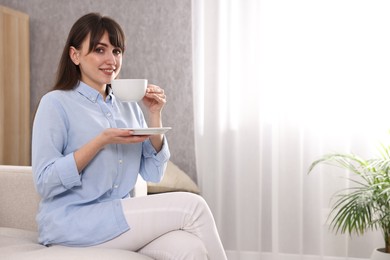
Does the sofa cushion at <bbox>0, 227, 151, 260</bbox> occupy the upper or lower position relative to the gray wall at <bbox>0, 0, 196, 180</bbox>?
lower

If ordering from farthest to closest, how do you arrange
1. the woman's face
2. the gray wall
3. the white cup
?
the gray wall < the woman's face < the white cup

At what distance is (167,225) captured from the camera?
169 centimetres

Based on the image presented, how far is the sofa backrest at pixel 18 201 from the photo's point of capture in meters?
2.15

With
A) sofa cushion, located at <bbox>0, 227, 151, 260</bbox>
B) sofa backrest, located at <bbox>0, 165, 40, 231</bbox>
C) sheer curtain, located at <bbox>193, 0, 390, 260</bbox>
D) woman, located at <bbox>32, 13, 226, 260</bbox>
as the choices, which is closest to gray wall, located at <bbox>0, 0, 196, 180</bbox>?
sheer curtain, located at <bbox>193, 0, 390, 260</bbox>

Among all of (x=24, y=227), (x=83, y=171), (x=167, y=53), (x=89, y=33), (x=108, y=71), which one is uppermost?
(x=167, y=53)

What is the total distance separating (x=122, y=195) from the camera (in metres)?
1.84

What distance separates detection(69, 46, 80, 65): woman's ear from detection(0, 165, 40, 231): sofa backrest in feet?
1.72

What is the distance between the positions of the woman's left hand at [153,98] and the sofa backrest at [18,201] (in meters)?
0.59

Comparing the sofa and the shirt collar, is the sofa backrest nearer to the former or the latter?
the sofa

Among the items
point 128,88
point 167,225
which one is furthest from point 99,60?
point 167,225

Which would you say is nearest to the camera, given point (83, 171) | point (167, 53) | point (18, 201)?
point (83, 171)

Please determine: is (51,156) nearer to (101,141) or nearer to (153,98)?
(101,141)

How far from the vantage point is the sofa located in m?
1.60

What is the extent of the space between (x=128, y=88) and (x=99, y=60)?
0.20 meters
